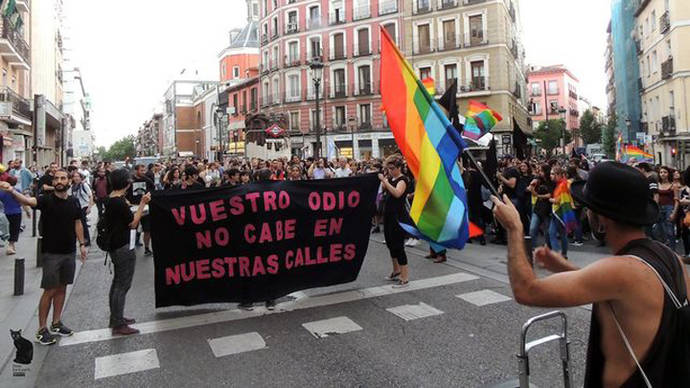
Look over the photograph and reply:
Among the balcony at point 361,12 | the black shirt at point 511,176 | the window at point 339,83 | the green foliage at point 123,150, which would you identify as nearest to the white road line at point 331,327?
the black shirt at point 511,176

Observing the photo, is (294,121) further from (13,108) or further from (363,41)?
(13,108)

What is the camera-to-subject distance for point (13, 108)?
22.7m

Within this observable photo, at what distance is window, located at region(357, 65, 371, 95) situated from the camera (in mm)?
41812

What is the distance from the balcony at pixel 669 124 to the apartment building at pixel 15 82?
35309mm

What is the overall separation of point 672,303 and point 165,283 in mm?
5411

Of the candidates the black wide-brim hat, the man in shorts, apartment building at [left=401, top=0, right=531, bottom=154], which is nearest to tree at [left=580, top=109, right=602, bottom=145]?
apartment building at [left=401, top=0, right=531, bottom=154]

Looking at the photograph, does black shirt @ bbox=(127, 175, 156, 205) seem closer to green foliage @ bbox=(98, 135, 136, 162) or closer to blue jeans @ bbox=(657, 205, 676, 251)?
blue jeans @ bbox=(657, 205, 676, 251)

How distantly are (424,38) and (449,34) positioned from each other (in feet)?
7.00

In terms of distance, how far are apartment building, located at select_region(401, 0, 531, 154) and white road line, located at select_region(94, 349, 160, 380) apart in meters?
32.6

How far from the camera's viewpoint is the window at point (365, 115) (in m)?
41.5

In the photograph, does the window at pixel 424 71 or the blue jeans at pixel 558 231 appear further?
the window at pixel 424 71

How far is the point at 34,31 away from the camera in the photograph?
3092 centimetres

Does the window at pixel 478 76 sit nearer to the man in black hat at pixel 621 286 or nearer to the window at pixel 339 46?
the window at pixel 339 46

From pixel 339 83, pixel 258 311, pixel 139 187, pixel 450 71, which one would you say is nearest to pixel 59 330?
pixel 258 311
